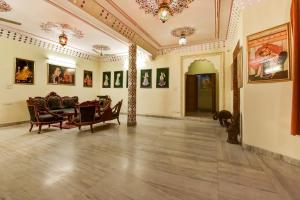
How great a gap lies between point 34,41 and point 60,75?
1737 millimetres

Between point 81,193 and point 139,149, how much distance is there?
1772 mm

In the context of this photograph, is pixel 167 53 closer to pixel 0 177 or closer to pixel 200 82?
pixel 200 82

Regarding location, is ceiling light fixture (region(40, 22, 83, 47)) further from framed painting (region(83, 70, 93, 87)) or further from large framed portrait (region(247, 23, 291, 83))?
large framed portrait (region(247, 23, 291, 83))

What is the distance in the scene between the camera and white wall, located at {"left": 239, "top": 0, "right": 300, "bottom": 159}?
9.77ft

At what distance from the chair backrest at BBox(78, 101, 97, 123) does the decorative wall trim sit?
404 cm

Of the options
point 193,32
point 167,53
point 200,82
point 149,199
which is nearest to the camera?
point 149,199

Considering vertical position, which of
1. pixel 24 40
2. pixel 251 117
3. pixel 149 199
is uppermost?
pixel 24 40

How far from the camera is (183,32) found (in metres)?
6.23

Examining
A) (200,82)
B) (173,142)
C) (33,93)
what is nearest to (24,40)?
(33,93)

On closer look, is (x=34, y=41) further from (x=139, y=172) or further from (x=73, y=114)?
(x=139, y=172)

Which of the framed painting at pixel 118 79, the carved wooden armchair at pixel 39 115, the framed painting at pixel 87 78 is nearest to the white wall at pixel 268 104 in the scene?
the carved wooden armchair at pixel 39 115

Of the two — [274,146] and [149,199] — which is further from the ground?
[274,146]

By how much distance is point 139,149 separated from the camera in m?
3.68

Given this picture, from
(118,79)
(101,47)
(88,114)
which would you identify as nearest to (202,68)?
(118,79)
